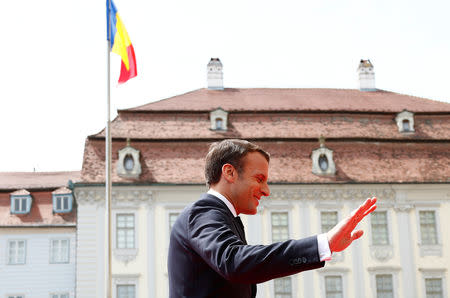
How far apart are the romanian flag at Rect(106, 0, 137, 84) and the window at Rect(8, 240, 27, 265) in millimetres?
15881

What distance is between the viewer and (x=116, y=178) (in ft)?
84.8

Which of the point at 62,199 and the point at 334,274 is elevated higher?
the point at 62,199

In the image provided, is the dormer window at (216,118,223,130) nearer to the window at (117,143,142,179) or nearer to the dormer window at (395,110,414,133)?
the window at (117,143,142,179)

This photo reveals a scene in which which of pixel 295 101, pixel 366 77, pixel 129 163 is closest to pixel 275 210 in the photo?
pixel 129 163

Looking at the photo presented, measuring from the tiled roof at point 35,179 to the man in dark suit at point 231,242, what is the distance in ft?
105

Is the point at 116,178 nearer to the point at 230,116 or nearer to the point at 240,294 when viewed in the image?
the point at 230,116

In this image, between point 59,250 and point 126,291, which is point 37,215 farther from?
point 126,291

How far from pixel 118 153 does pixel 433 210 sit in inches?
490

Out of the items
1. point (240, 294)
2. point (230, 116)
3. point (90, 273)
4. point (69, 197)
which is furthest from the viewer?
point (69, 197)

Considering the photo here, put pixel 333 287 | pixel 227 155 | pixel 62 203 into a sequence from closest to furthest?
pixel 227 155, pixel 333 287, pixel 62 203

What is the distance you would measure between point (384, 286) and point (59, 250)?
14199mm

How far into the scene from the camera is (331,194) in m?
26.8

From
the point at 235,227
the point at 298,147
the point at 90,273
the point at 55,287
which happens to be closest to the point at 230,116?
the point at 298,147

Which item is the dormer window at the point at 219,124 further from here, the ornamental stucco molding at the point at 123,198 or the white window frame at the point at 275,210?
the ornamental stucco molding at the point at 123,198
